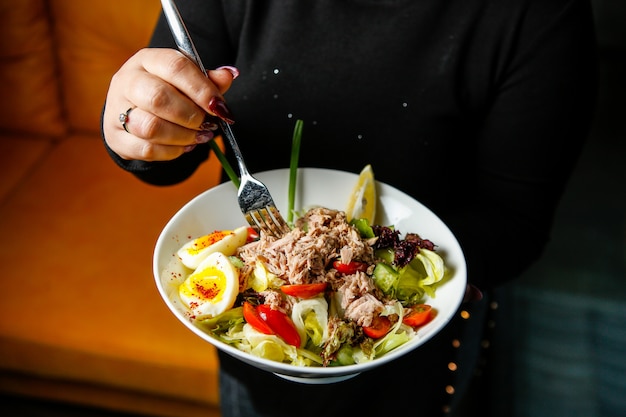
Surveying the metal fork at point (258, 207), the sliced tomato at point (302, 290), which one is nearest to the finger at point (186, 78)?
the metal fork at point (258, 207)

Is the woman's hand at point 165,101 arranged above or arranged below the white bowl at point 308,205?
above

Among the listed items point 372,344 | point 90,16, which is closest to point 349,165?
point 372,344

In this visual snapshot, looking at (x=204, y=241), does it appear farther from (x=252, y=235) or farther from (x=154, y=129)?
(x=154, y=129)

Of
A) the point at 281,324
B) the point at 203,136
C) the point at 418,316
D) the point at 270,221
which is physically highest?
the point at 203,136

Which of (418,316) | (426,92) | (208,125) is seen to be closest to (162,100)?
(208,125)

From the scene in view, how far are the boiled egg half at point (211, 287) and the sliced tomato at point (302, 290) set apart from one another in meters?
0.08

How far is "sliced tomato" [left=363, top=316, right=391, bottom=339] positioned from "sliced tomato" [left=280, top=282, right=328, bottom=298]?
9cm

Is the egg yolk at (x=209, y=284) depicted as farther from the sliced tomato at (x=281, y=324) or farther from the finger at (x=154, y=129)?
the finger at (x=154, y=129)

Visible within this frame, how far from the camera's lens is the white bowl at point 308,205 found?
82cm

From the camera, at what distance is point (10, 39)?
210 centimetres

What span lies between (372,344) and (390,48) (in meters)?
0.62

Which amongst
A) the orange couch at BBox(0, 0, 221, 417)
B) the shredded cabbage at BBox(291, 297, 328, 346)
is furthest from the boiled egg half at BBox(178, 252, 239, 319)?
the orange couch at BBox(0, 0, 221, 417)

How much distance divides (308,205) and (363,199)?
0.11 m

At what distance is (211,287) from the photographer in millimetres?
931
